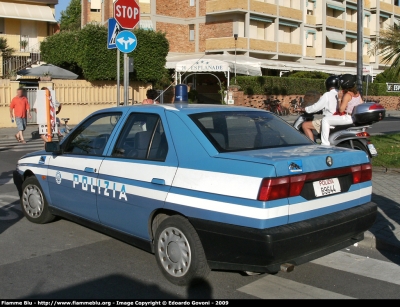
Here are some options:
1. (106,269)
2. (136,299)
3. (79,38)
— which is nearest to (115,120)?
(106,269)

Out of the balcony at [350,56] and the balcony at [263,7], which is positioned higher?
the balcony at [263,7]

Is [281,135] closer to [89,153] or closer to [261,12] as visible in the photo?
[89,153]

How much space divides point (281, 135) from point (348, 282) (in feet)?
5.28

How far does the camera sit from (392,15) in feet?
205

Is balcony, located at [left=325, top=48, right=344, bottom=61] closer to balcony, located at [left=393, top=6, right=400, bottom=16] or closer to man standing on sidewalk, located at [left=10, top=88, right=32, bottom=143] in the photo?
balcony, located at [left=393, top=6, right=400, bottom=16]

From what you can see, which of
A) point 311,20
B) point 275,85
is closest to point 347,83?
point 275,85

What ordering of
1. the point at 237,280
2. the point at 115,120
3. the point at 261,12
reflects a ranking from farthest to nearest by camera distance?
the point at 261,12, the point at 115,120, the point at 237,280

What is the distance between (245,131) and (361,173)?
1231 mm

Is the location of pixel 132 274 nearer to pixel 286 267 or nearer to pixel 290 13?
pixel 286 267

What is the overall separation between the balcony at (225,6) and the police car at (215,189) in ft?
122

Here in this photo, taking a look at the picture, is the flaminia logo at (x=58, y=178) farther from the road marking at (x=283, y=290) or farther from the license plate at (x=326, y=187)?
the license plate at (x=326, y=187)

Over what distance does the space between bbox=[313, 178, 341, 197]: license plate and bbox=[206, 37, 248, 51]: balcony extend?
37942mm

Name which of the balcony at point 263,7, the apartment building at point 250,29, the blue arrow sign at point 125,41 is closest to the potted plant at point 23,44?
the apartment building at point 250,29

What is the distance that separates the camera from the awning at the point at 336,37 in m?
51.9
